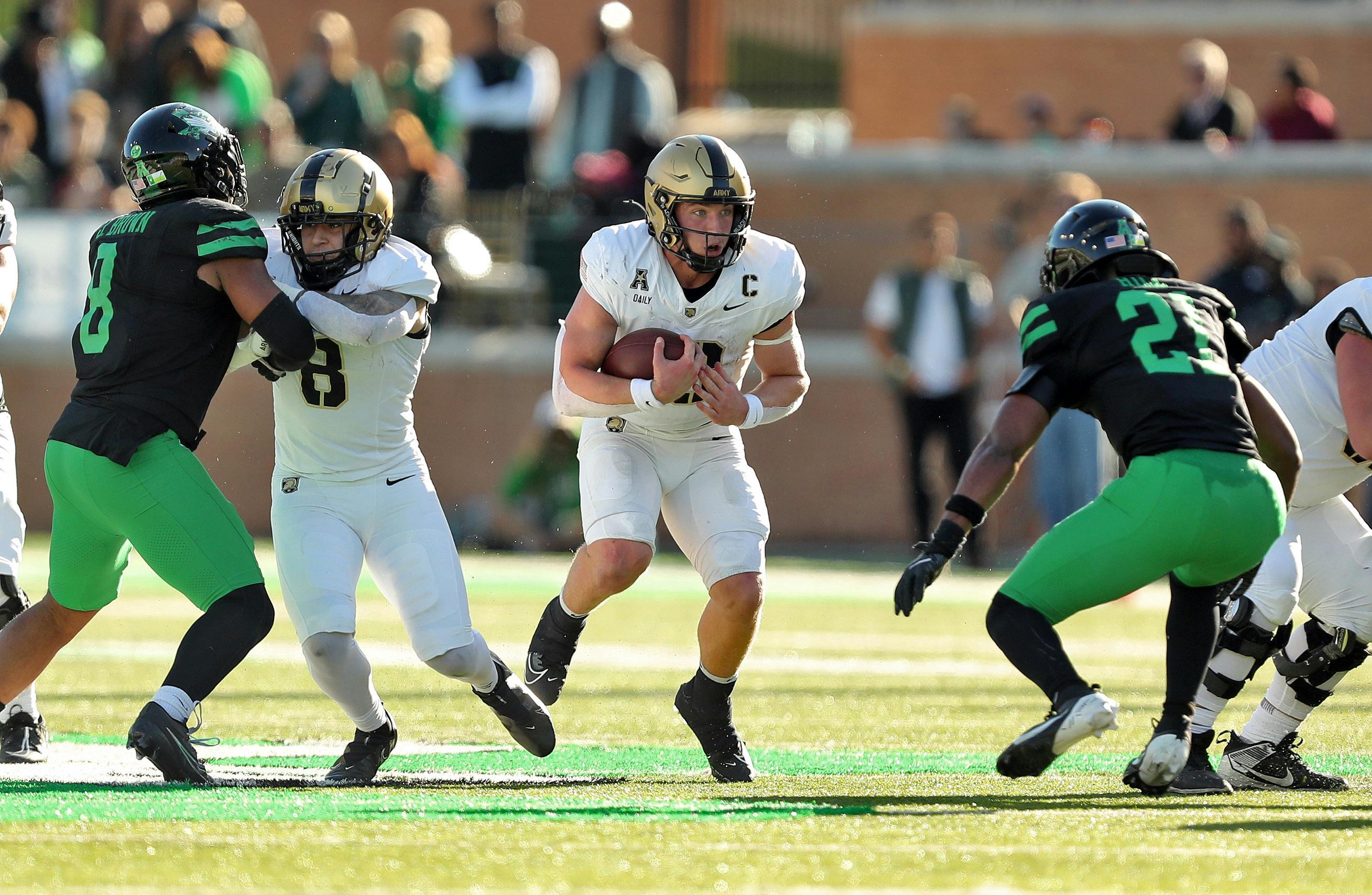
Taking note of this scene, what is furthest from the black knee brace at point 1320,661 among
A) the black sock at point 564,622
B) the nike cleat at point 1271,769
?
the black sock at point 564,622

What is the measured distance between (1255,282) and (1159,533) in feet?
22.5

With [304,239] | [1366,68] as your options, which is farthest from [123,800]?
[1366,68]

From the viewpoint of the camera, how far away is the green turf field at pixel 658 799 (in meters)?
4.01

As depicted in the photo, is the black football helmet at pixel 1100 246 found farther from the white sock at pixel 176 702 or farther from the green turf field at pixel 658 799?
the white sock at pixel 176 702

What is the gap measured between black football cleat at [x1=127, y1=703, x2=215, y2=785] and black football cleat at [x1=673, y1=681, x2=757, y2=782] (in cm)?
135

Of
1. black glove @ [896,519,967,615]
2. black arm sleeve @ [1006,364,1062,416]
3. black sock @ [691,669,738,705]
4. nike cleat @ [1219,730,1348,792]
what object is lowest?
nike cleat @ [1219,730,1348,792]

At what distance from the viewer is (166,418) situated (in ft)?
17.4

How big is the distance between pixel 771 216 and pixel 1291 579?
32.1ft

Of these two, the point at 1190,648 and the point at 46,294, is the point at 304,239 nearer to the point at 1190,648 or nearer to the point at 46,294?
the point at 1190,648

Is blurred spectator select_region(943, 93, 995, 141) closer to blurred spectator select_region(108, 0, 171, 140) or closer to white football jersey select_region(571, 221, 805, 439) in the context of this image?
blurred spectator select_region(108, 0, 171, 140)

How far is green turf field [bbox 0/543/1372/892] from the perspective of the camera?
4.01 meters

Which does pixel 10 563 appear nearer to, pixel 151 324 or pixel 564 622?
pixel 151 324

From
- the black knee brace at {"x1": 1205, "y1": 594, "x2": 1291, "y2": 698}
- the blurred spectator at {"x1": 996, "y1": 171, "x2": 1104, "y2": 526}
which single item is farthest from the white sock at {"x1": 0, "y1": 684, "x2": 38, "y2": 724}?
the blurred spectator at {"x1": 996, "y1": 171, "x2": 1104, "y2": 526}

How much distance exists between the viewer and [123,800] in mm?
4852
